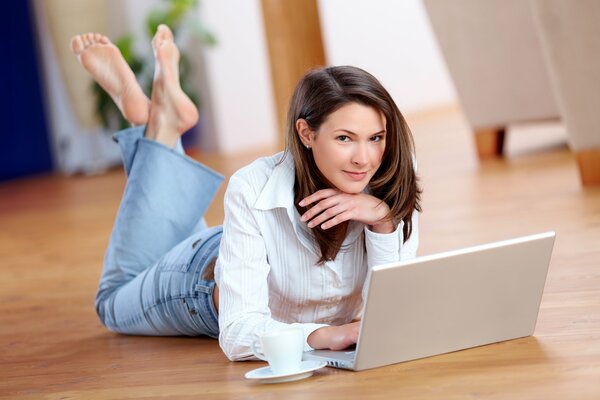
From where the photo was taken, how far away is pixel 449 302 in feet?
4.96

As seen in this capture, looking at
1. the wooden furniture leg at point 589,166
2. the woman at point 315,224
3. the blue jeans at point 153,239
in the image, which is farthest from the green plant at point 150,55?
the woman at point 315,224

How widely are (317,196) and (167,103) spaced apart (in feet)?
2.86

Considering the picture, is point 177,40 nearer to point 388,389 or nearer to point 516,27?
point 516,27

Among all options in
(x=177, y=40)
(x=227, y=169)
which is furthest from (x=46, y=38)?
(x=227, y=169)

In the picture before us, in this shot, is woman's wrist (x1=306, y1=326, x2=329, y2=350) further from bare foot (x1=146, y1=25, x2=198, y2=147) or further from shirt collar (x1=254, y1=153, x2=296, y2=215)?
bare foot (x1=146, y1=25, x2=198, y2=147)

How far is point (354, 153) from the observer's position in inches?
62.6

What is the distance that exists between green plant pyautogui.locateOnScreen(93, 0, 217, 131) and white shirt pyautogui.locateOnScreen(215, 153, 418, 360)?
16.6ft

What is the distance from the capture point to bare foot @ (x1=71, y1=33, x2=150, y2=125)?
2.45 m

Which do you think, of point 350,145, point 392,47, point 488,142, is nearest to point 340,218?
point 350,145

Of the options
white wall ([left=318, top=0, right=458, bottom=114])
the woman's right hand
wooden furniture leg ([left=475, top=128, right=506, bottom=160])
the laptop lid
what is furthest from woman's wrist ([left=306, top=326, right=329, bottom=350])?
white wall ([left=318, top=0, right=458, bottom=114])

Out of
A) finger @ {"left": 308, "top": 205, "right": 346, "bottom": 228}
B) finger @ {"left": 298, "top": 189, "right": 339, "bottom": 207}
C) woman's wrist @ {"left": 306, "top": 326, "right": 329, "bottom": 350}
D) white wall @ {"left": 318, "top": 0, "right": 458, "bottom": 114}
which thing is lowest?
white wall @ {"left": 318, "top": 0, "right": 458, "bottom": 114}

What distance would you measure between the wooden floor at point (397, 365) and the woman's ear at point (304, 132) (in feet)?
1.20

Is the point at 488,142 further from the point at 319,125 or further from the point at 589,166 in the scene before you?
the point at 319,125

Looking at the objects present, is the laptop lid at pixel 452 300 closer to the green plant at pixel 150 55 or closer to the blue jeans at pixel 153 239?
the blue jeans at pixel 153 239
